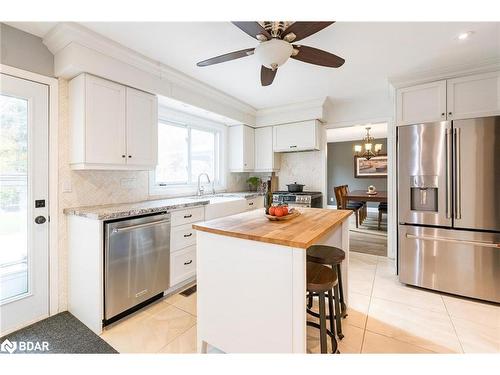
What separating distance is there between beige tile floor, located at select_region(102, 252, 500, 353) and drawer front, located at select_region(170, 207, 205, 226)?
0.77 meters

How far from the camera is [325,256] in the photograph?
1823 millimetres

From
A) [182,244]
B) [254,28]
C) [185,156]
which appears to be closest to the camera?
[254,28]

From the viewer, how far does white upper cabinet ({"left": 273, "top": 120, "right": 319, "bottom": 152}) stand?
3.87m

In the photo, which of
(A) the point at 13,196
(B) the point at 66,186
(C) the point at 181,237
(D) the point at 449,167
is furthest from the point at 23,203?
(D) the point at 449,167

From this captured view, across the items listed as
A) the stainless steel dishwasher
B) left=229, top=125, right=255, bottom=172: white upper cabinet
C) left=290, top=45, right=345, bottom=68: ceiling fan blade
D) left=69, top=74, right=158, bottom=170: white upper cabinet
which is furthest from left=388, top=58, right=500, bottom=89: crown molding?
the stainless steel dishwasher

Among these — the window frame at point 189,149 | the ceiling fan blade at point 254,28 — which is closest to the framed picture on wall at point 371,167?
the window frame at point 189,149

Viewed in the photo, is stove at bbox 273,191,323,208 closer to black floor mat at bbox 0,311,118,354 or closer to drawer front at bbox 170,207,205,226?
drawer front at bbox 170,207,205,226

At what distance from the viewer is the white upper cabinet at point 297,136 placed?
387cm

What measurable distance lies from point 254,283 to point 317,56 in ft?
5.29

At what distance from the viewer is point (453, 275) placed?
2.41 m

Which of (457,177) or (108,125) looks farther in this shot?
(457,177)

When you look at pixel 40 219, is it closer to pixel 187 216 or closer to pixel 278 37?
pixel 187 216

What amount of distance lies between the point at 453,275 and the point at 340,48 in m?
2.50
